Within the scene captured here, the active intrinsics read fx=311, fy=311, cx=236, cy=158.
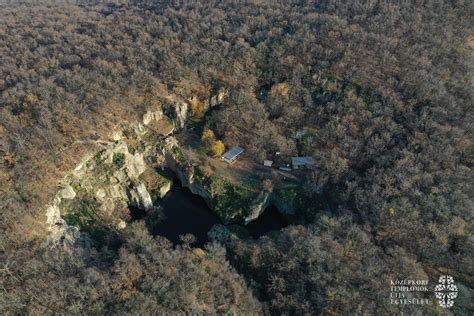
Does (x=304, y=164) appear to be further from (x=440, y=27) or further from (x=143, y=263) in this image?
(x=440, y=27)

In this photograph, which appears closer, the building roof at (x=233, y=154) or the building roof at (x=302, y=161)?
the building roof at (x=302, y=161)

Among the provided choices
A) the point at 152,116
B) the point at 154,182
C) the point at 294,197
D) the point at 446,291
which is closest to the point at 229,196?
the point at 294,197

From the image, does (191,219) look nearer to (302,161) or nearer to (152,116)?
(302,161)

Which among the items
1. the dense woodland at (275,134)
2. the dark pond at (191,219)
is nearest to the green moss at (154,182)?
the dark pond at (191,219)

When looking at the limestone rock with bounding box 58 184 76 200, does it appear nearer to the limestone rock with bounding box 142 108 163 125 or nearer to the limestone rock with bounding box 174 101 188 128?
the limestone rock with bounding box 142 108 163 125

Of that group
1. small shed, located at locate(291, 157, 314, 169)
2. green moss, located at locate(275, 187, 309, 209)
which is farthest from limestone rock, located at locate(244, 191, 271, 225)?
small shed, located at locate(291, 157, 314, 169)

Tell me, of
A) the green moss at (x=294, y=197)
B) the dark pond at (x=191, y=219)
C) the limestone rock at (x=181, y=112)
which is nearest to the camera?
the dark pond at (x=191, y=219)

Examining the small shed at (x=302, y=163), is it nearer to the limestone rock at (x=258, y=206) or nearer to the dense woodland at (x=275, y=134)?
the dense woodland at (x=275, y=134)
